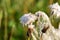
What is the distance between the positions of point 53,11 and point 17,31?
3.31 ft

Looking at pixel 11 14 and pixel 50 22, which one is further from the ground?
pixel 11 14

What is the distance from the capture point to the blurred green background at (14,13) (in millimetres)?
2306

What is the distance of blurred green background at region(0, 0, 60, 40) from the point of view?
2306 millimetres

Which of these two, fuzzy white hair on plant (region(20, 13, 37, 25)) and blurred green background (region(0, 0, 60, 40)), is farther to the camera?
blurred green background (region(0, 0, 60, 40))

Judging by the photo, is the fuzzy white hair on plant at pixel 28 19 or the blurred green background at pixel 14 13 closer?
the fuzzy white hair on plant at pixel 28 19

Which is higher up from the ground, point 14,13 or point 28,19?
point 14,13

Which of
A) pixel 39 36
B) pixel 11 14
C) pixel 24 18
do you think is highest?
pixel 11 14

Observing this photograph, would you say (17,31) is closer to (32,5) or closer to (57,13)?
(32,5)

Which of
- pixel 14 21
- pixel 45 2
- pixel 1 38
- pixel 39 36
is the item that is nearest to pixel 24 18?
pixel 39 36

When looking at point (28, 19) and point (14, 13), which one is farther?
point (14, 13)

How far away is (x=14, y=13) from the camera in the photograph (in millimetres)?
2562

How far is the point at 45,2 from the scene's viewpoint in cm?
266

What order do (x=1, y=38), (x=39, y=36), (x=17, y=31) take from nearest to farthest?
(x=39, y=36)
(x=1, y=38)
(x=17, y=31)

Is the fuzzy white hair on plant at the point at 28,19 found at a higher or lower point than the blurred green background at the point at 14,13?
lower
